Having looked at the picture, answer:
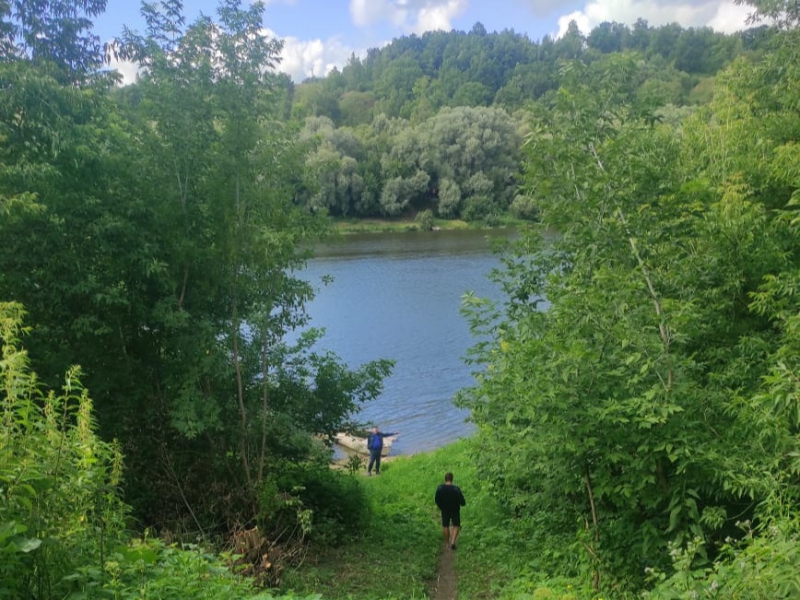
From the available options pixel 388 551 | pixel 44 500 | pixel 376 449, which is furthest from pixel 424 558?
pixel 44 500

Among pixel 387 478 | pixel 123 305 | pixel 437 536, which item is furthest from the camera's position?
pixel 387 478

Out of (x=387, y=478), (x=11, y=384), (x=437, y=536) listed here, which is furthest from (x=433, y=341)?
(x=11, y=384)

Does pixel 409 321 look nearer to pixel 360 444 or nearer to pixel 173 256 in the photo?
pixel 360 444

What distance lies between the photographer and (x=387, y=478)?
560 inches

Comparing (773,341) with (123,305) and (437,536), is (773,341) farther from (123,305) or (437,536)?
(123,305)

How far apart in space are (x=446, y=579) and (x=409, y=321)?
21643 mm

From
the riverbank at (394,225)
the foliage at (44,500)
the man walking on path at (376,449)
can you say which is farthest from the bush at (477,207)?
the foliage at (44,500)

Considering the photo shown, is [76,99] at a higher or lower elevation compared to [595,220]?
higher

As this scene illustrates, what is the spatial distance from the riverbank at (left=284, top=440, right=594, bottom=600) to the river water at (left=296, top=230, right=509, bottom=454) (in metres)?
2.03

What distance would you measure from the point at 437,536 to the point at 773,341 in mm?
6139

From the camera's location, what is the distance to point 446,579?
8156 millimetres

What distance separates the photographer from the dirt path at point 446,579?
7617mm

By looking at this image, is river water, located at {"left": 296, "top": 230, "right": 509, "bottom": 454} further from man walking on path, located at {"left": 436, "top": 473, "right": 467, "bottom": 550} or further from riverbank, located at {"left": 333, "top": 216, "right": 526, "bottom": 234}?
riverbank, located at {"left": 333, "top": 216, "right": 526, "bottom": 234}

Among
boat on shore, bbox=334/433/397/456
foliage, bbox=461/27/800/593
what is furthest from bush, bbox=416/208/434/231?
foliage, bbox=461/27/800/593
